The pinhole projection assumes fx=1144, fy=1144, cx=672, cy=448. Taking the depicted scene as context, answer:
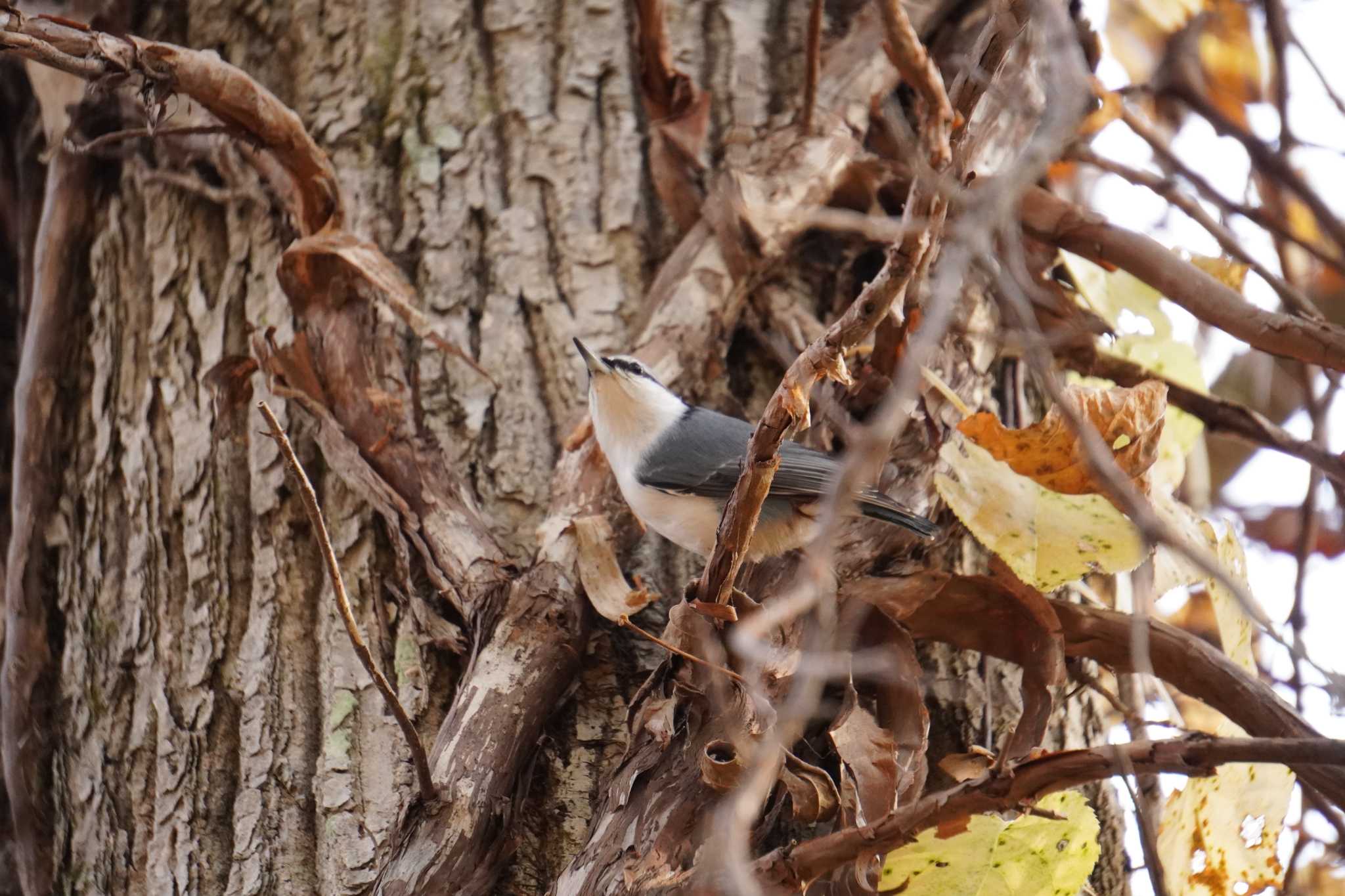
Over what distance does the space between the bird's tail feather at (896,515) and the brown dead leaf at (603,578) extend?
1.25 ft

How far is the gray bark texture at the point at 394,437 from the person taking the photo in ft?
5.56

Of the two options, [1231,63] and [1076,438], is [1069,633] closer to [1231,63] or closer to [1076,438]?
[1076,438]

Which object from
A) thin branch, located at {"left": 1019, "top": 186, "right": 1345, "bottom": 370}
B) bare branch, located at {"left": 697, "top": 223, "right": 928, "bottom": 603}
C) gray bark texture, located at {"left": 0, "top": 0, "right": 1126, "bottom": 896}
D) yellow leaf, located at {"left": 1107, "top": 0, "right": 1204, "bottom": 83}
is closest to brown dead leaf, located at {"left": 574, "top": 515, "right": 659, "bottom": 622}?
gray bark texture, located at {"left": 0, "top": 0, "right": 1126, "bottom": 896}

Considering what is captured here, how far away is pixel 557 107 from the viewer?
240 cm

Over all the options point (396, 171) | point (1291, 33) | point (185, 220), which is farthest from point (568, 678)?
point (1291, 33)

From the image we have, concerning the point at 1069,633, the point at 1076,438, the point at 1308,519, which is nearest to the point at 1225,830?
the point at 1069,633

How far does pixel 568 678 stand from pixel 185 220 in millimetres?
1385

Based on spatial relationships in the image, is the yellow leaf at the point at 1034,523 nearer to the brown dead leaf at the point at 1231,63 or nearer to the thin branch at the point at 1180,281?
the thin branch at the point at 1180,281

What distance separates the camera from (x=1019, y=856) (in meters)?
1.44

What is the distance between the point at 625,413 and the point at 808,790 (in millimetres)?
899

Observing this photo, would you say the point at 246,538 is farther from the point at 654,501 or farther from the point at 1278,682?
the point at 1278,682

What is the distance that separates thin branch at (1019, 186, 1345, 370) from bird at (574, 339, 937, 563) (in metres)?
0.64

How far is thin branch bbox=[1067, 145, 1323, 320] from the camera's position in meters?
1.98

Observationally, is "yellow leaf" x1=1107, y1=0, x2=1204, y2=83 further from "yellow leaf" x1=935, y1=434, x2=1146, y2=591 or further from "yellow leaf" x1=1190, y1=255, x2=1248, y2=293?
"yellow leaf" x1=935, y1=434, x2=1146, y2=591
